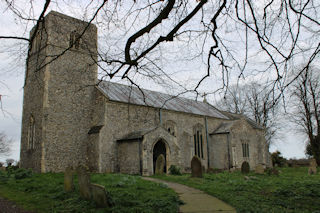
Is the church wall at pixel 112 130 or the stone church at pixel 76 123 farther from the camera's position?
the church wall at pixel 112 130

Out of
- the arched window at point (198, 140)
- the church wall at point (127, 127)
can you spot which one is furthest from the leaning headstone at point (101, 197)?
the arched window at point (198, 140)

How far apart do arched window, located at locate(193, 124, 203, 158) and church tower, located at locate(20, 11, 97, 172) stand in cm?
1016

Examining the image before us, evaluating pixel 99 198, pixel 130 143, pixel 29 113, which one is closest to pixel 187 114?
pixel 130 143

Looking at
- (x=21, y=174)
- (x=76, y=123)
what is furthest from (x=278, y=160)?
(x=21, y=174)

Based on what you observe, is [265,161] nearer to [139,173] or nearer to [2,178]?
[139,173]

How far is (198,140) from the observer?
81.9 feet

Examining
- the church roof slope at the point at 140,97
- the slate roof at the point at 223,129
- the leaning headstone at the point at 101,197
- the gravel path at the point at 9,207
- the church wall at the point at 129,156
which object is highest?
the church roof slope at the point at 140,97

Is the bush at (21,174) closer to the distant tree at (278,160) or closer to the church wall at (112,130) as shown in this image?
the church wall at (112,130)

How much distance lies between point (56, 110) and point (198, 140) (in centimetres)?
1301

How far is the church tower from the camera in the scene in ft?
54.7

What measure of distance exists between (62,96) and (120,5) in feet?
45.7

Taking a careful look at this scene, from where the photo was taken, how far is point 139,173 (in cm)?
1628

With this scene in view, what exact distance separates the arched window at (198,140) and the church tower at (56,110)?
33.3ft

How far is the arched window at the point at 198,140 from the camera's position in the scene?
81.0 ft
